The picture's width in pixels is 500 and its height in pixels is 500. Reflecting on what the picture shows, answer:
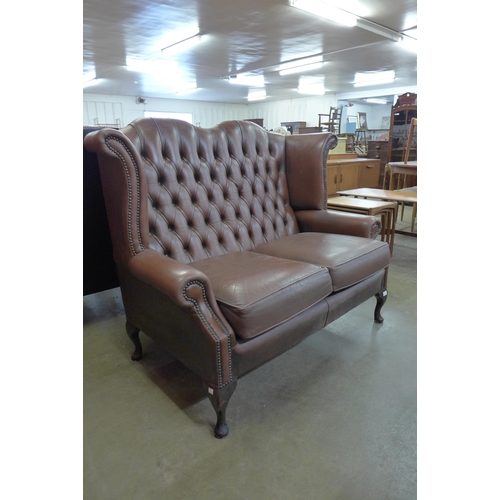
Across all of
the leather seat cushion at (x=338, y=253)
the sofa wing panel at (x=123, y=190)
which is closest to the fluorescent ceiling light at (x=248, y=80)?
the leather seat cushion at (x=338, y=253)

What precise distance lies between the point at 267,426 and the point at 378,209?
2.23 m

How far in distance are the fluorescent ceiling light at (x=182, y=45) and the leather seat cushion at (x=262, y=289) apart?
4583 mm

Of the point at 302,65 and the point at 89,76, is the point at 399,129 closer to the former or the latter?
the point at 302,65

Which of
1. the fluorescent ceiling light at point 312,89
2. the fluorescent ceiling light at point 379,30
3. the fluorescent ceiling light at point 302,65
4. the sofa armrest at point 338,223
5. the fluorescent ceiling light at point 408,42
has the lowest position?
the sofa armrest at point 338,223

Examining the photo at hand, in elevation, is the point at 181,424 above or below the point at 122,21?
below

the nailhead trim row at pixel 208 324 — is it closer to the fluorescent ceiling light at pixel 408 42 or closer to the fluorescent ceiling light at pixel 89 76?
the fluorescent ceiling light at pixel 408 42

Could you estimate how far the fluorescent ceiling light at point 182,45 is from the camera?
5188 mm

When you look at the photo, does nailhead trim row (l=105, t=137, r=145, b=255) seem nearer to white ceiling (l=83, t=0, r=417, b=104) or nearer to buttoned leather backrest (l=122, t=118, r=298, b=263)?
buttoned leather backrest (l=122, t=118, r=298, b=263)

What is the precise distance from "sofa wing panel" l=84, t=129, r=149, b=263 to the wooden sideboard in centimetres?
335

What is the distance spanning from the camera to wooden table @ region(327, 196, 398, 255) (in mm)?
3107
